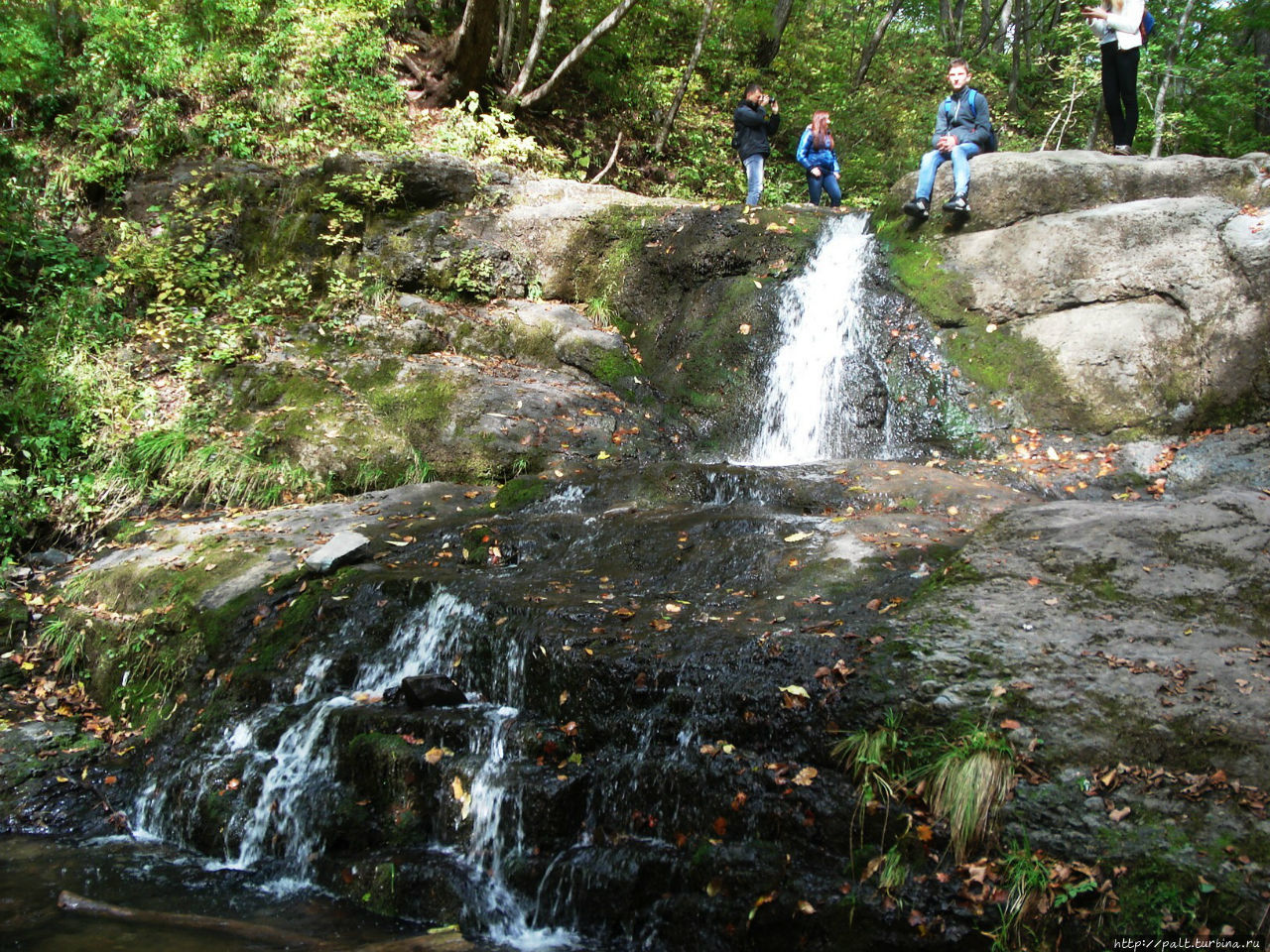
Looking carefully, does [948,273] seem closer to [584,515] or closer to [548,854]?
[584,515]

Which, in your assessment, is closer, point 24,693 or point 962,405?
point 24,693

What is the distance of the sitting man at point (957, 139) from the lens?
9227mm

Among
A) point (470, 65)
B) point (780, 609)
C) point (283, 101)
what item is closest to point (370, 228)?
point (283, 101)

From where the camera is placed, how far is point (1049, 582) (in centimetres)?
467

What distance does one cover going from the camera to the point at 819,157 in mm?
12062

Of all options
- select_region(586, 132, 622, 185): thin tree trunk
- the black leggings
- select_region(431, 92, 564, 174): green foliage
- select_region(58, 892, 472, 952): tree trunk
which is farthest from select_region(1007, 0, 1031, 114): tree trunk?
select_region(58, 892, 472, 952): tree trunk

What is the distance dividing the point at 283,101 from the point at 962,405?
1095 cm

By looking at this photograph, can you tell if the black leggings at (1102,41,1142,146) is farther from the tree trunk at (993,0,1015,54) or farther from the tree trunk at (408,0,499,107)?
the tree trunk at (993,0,1015,54)

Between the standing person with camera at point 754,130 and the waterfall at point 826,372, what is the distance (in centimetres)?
208

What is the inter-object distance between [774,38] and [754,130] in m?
7.75

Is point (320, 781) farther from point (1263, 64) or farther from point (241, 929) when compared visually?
point (1263, 64)

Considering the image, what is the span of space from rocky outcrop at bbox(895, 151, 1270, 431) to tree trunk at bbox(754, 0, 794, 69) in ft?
32.8

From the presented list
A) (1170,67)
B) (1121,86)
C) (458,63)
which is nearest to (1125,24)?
(1121,86)

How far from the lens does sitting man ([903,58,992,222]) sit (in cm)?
923
